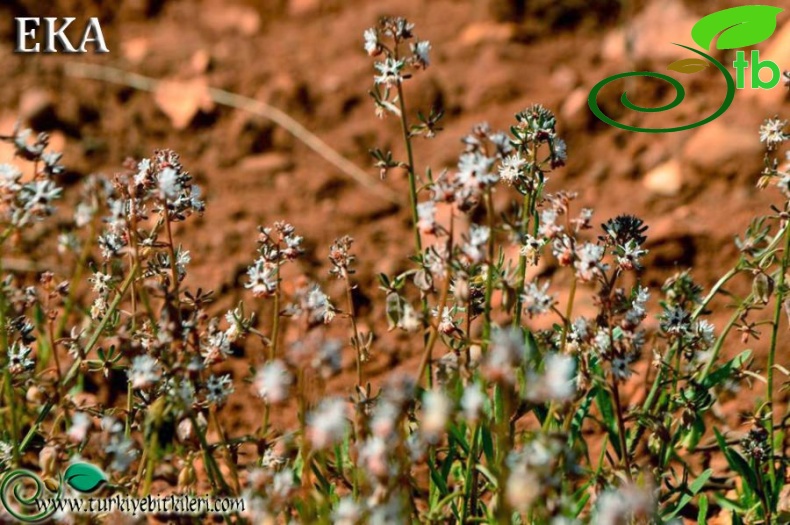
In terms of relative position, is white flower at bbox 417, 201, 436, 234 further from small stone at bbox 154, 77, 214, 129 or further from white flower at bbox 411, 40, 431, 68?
small stone at bbox 154, 77, 214, 129

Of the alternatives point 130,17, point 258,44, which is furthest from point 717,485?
point 130,17

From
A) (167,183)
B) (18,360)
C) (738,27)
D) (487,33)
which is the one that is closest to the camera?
(167,183)

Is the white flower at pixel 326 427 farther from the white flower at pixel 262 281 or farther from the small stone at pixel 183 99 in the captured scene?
the small stone at pixel 183 99

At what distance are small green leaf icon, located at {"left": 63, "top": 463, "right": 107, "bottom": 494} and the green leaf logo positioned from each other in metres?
4.04

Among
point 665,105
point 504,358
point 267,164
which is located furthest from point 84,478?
point 665,105

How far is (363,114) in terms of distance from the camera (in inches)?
200

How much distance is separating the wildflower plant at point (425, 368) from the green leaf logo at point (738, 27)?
9.09ft

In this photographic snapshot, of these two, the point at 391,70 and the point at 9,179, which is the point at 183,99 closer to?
the point at 391,70

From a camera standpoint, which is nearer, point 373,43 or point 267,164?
point 373,43

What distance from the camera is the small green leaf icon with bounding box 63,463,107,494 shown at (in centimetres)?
204

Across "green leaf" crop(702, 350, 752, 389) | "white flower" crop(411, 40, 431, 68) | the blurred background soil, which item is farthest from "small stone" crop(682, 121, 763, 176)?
"white flower" crop(411, 40, 431, 68)

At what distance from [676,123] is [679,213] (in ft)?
2.45

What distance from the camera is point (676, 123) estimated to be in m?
4.82

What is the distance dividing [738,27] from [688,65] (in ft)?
1.29
